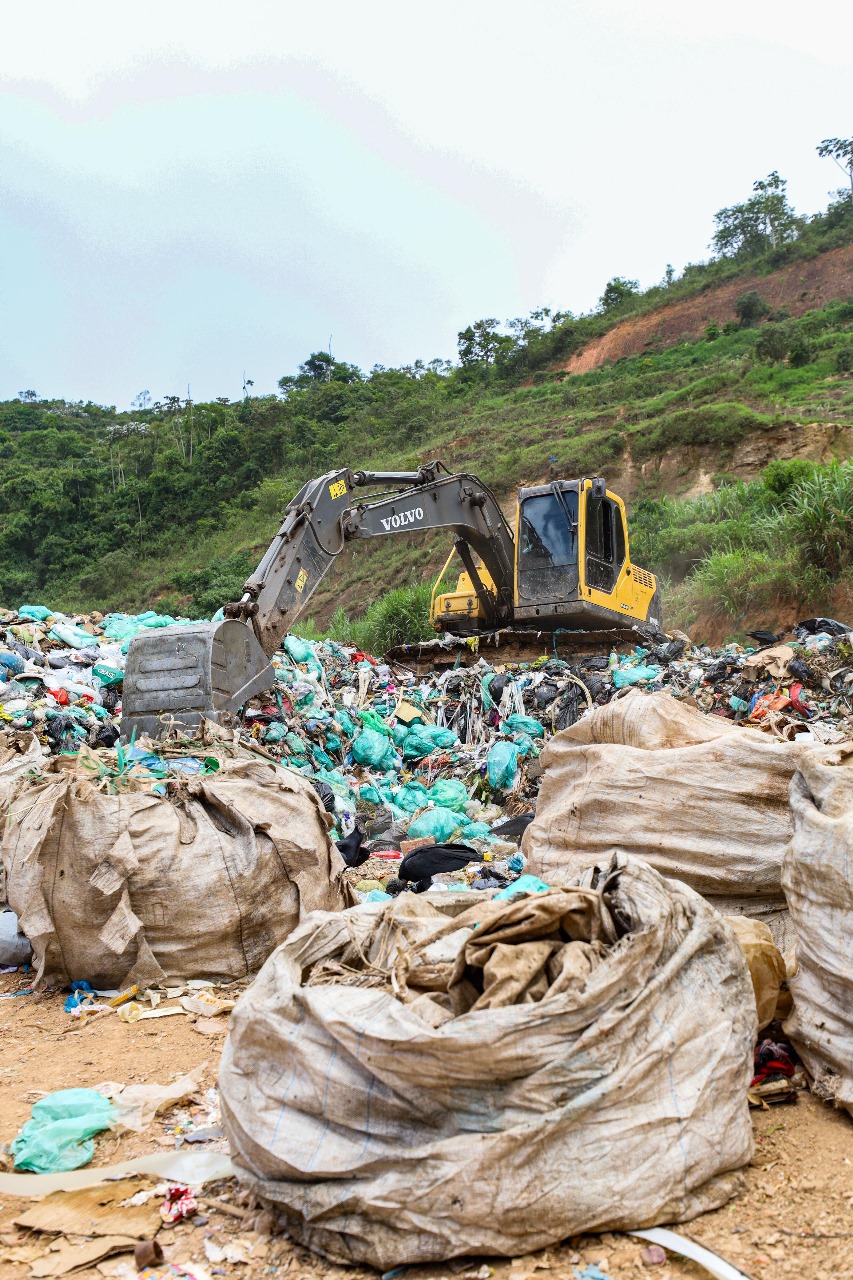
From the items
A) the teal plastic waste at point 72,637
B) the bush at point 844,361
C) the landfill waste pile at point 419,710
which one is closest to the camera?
the landfill waste pile at point 419,710

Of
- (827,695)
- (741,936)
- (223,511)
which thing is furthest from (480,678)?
(223,511)

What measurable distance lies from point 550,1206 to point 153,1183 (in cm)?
90

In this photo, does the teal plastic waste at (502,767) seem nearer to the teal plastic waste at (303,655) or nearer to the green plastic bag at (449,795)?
the green plastic bag at (449,795)

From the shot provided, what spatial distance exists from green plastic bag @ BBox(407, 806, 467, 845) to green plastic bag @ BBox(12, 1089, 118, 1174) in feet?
11.2

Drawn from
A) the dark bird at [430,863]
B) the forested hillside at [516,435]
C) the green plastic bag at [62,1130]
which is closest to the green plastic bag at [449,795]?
the dark bird at [430,863]

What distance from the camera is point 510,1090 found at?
166 cm

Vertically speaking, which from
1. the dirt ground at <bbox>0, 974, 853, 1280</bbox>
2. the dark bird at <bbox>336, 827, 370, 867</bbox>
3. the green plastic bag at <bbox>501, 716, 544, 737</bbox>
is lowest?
the dark bird at <bbox>336, 827, 370, 867</bbox>

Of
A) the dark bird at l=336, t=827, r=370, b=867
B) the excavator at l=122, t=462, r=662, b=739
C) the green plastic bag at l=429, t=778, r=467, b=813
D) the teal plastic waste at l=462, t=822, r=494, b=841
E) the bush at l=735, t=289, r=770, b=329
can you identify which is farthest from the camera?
the bush at l=735, t=289, r=770, b=329

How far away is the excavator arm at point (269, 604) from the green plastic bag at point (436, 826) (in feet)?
4.56

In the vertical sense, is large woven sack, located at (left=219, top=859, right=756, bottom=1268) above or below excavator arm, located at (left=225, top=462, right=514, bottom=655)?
below

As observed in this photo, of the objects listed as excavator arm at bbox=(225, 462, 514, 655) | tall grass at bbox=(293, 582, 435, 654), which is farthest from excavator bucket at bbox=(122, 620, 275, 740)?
tall grass at bbox=(293, 582, 435, 654)

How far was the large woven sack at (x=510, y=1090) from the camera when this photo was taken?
1640 mm

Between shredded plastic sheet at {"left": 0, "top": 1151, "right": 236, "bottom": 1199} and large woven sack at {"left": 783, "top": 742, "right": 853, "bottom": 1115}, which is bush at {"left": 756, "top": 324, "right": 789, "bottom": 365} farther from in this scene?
shredded plastic sheet at {"left": 0, "top": 1151, "right": 236, "bottom": 1199}

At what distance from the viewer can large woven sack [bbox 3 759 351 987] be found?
3.30 meters
